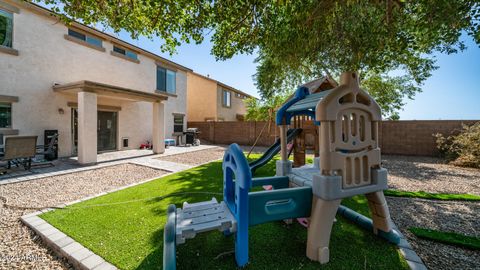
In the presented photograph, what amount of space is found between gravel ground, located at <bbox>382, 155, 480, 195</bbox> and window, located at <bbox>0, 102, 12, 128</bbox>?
13640 millimetres

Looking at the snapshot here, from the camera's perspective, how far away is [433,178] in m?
6.53

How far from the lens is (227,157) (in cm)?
276

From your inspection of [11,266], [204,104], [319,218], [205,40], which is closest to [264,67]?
[205,40]

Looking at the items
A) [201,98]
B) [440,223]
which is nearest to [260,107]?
[201,98]

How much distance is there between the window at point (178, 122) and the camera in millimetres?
15914

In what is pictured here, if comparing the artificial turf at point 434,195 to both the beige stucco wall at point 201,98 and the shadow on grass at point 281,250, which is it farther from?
the beige stucco wall at point 201,98

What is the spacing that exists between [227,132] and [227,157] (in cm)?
1505

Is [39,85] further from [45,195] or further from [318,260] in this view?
[318,260]

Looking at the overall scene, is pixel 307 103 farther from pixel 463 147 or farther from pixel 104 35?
pixel 104 35

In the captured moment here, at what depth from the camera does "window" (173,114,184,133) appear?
15.9 metres

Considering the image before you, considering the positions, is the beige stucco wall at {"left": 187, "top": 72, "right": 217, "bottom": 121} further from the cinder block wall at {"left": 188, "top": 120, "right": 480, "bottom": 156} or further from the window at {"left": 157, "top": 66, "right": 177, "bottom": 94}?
the cinder block wall at {"left": 188, "top": 120, "right": 480, "bottom": 156}

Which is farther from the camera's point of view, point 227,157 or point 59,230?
point 59,230

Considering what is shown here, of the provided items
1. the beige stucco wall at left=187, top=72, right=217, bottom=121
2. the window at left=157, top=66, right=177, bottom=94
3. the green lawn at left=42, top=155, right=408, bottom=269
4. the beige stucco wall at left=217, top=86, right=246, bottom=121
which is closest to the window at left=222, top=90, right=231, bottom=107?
the beige stucco wall at left=217, top=86, right=246, bottom=121

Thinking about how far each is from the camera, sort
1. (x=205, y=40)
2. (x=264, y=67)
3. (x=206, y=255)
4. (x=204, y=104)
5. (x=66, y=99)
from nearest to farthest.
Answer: (x=206, y=255) → (x=205, y=40) → (x=66, y=99) → (x=264, y=67) → (x=204, y=104)
